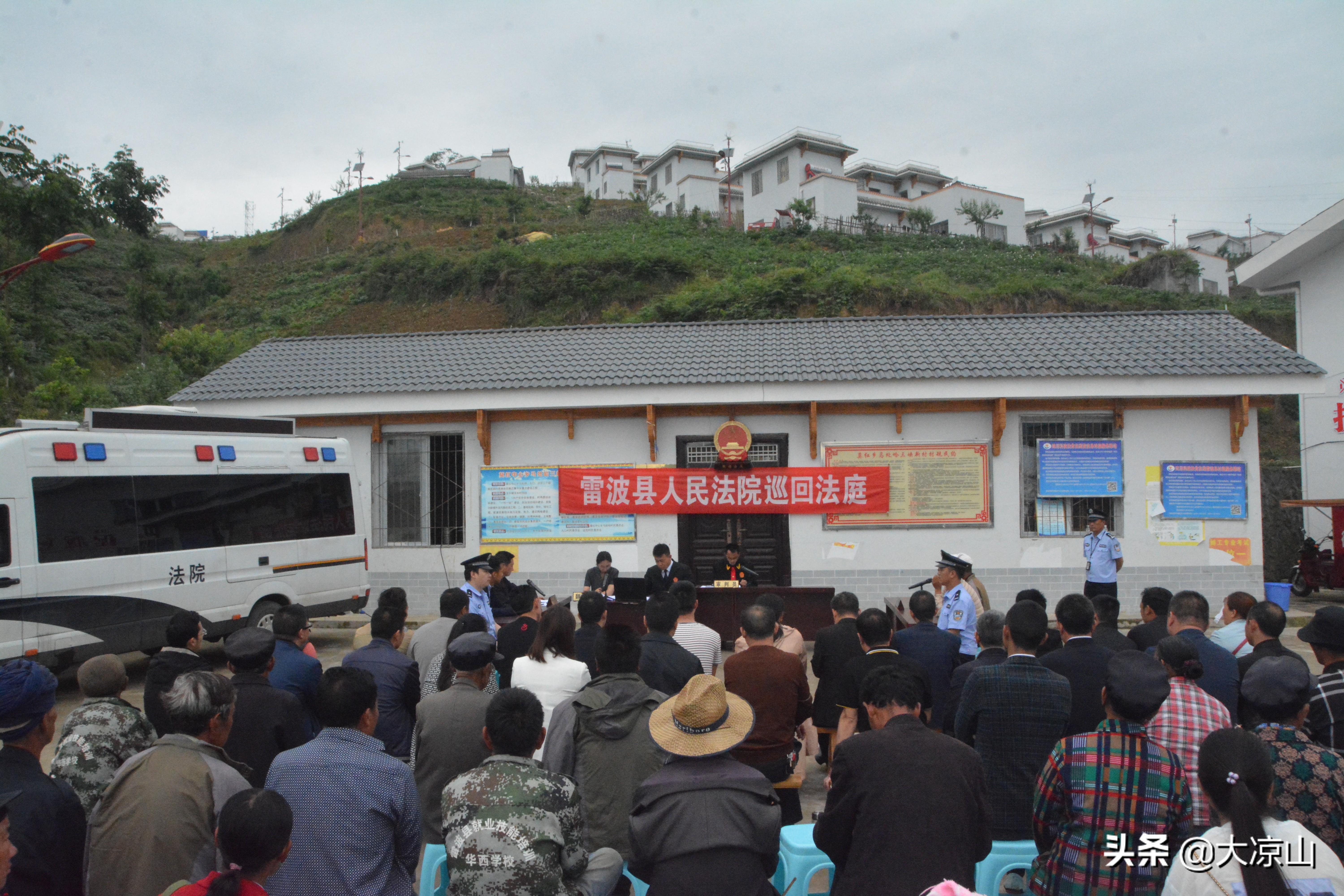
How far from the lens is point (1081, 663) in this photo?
4.26m

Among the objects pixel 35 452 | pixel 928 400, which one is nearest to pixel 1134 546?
pixel 928 400

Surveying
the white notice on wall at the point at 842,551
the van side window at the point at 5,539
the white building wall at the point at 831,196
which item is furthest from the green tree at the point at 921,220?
the van side window at the point at 5,539

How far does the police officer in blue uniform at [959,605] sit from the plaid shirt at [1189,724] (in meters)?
2.68

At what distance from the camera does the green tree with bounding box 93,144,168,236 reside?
34375 millimetres

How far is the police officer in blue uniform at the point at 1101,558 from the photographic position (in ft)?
31.6

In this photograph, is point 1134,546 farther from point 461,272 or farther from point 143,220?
point 143,220

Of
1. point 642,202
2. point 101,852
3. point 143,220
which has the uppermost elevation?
point 642,202

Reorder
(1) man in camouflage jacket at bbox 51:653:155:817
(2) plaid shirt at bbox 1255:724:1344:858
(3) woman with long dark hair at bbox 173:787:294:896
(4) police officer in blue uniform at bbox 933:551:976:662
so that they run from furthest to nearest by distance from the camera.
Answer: (4) police officer in blue uniform at bbox 933:551:976:662 < (1) man in camouflage jacket at bbox 51:653:155:817 < (2) plaid shirt at bbox 1255:724:1344:858 < (3) woman with long dark hair at bbox 173:787:294:896

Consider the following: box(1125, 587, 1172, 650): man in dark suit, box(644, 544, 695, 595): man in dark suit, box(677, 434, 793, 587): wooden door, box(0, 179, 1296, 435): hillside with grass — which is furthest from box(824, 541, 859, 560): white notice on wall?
box(0, 179, 1296, 435): hillside with grass

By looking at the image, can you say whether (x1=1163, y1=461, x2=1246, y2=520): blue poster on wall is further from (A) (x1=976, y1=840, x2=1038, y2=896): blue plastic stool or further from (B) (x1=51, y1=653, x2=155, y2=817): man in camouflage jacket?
(B) (x1=51, y1=653, x2=155, y2=817): man in camouflage jacket

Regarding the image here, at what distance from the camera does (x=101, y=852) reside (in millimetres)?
2775

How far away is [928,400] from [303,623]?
8.93 meters

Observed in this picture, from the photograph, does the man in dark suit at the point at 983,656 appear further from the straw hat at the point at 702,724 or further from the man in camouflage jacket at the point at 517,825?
the man in camouflage jacket at the point at 517,825

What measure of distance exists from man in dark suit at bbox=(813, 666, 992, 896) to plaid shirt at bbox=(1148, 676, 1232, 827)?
1188 millimetres
